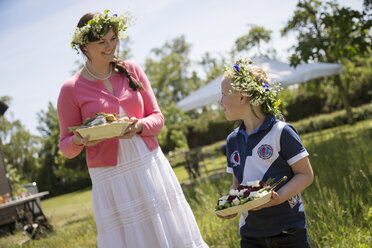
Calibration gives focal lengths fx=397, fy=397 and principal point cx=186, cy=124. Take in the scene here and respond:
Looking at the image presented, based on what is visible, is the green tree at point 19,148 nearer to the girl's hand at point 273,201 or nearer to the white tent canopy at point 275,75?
the white tent canopy at point 275,75

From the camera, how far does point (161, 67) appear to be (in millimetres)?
39281

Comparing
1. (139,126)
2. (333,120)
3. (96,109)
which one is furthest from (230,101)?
(333,120)

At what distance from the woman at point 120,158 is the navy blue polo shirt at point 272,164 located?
60 centimetres

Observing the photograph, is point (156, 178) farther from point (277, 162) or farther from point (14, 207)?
point (14, 207)

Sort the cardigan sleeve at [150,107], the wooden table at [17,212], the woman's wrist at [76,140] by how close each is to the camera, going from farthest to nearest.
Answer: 1. the wooden table at [17,212]
2. the cardigan sleeve at [150,107]
3. the woman's wrist at [76,140]

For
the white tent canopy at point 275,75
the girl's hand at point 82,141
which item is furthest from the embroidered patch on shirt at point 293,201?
the white tent canopy at point 275,75

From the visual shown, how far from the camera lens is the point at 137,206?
2.43 metres

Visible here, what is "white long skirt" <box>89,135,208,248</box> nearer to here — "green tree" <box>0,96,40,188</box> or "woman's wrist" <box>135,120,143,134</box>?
"woman's wrist" <box>135,120,143,134</box>

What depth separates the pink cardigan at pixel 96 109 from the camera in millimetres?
2459

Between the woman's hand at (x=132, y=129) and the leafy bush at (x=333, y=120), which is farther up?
the woman's hand at (x=132, y=129)

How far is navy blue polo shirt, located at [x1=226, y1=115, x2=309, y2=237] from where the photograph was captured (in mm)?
1901

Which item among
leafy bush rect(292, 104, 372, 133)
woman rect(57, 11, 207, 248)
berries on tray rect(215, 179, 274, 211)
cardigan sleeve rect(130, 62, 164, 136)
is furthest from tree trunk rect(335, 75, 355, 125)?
berries on tray rect(215, 179, 274, 211)

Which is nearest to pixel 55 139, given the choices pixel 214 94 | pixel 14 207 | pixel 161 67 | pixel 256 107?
pixel 14 207

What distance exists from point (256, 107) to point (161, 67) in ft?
124
